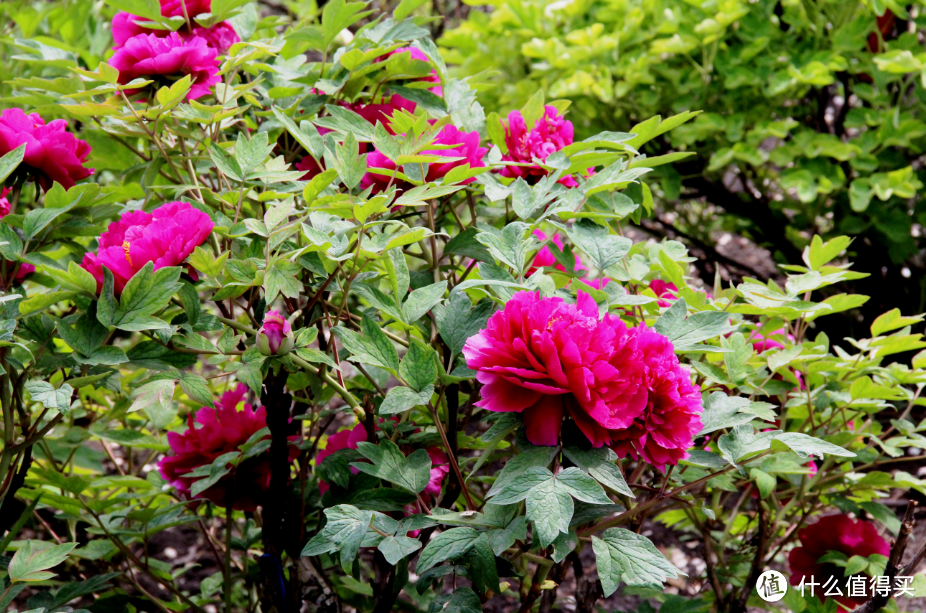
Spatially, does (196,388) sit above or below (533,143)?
below

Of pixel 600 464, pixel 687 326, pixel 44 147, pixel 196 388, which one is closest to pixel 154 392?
pixel 196 388

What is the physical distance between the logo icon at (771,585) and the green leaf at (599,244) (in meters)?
0.64

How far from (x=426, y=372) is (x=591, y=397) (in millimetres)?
195

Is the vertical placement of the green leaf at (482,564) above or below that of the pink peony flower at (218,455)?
above

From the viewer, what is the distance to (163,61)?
103cm

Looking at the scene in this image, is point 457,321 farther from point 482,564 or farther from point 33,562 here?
point 33,562

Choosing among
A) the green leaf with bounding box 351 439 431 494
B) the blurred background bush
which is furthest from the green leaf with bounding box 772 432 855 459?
the blurred background bush

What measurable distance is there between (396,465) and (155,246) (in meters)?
0.36

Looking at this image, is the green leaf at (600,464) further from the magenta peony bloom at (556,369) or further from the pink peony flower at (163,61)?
the pink peony flower at (163,61)

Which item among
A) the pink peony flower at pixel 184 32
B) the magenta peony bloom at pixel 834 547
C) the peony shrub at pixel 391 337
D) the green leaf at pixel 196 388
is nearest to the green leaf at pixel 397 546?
the peony shrub at pixel 391 337

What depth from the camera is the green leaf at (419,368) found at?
85 centimetres

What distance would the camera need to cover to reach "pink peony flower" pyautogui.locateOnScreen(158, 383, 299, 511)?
115cm

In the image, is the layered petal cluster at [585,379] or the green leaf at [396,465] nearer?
the layered petal cluster at [585,379]

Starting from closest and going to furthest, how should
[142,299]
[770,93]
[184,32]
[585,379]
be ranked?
[585,379], [142,299], [184,32], [770,93]
